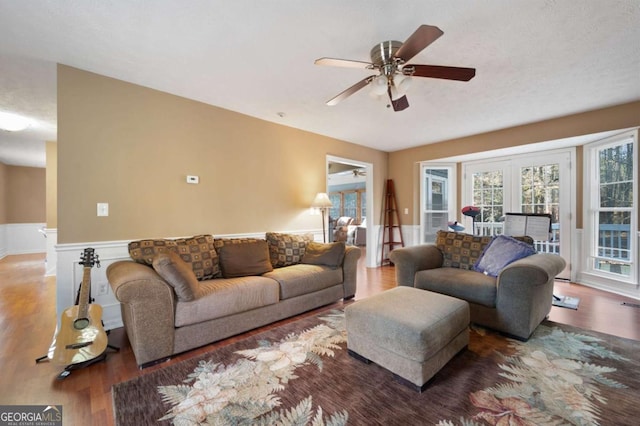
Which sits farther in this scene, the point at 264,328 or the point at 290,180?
the point at 290,180

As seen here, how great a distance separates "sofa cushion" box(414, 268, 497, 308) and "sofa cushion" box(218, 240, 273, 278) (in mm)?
1752

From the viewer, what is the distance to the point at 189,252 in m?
2.63

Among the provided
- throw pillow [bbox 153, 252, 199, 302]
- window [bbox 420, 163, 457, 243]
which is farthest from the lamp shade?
window [bbox 420, 163, 457, 243]

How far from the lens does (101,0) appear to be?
1651 millimetres

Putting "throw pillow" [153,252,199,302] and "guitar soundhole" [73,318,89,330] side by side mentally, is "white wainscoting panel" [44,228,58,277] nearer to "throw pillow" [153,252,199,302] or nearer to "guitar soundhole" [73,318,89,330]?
"guitar soundhole" [73,318,89,330]

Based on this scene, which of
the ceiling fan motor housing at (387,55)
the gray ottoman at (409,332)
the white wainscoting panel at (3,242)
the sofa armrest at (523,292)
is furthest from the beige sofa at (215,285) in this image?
the white wainscoting panel at (3,242)

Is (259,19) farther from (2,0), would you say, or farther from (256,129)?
(256,129)

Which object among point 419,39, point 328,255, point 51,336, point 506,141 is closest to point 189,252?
point 51,336

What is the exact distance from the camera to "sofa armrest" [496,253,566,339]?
2227 mm

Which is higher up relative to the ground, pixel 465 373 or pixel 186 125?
pixel 186 125

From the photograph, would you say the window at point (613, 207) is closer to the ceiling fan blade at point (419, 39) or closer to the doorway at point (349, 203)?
the ceiling fan blade at point (419, 39)

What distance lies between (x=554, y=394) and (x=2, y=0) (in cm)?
420

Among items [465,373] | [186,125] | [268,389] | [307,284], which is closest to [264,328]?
[307,284]

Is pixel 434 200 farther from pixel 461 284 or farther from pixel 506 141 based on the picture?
pixel 461 284
